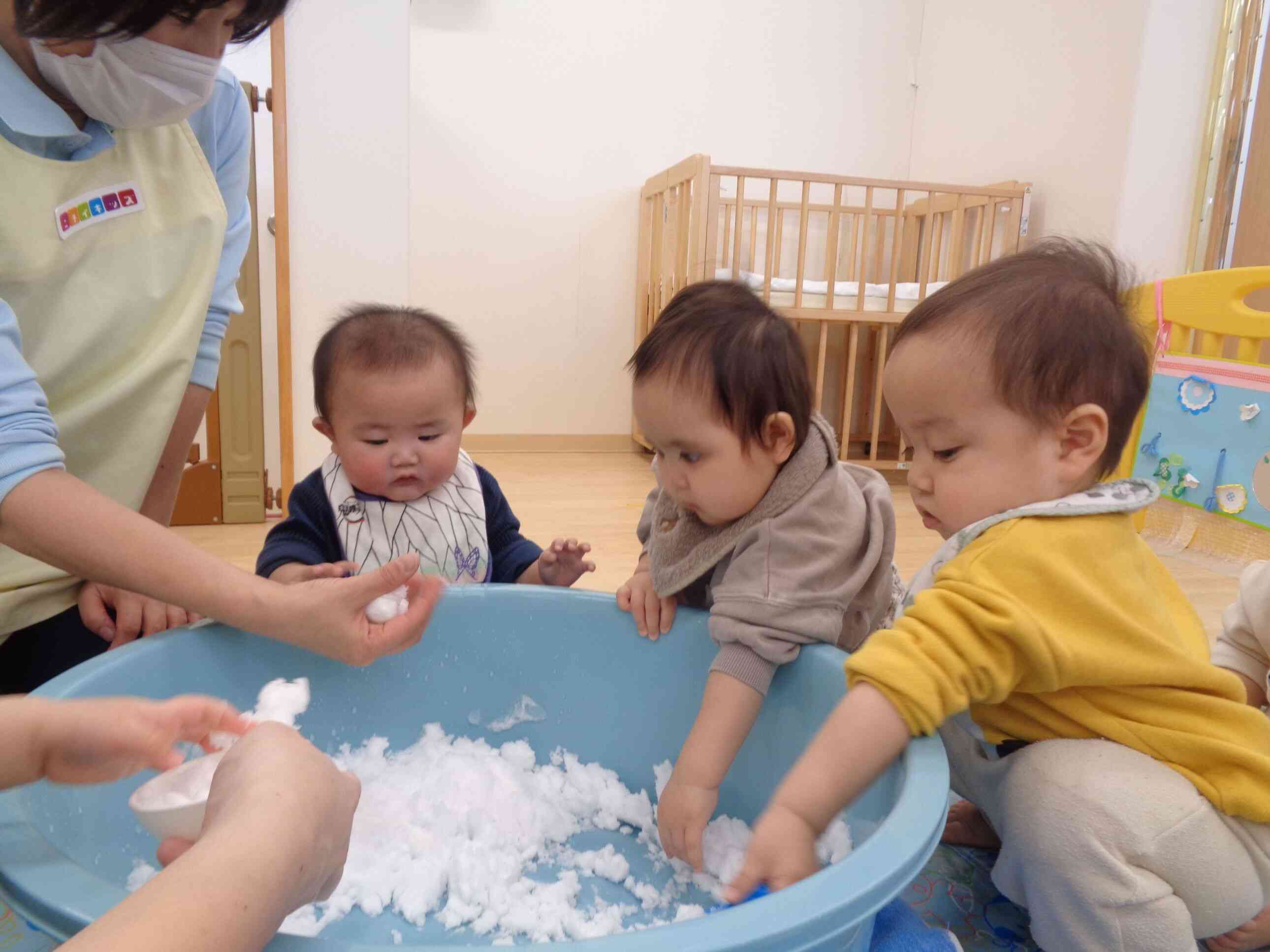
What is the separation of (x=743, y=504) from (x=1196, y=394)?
1484 millimetres

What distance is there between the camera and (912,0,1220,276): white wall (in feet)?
7.34

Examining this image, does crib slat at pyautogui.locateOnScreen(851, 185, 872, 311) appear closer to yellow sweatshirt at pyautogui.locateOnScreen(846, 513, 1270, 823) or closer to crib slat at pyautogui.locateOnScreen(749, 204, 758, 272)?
crib slat at pyautogui.locateOnScreen(749, 204, 758, 272)

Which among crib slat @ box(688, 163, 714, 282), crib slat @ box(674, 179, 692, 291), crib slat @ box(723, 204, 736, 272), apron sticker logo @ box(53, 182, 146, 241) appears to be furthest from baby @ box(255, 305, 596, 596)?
crib slat @ box(723, 204, 736, 272)

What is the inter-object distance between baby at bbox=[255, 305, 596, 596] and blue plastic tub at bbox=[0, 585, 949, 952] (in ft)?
0.39

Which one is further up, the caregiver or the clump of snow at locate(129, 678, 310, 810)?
the caregiver

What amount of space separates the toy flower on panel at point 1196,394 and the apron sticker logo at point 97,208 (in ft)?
Answer: 6.10

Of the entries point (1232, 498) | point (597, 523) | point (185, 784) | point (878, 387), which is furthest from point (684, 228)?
point (185, 784)

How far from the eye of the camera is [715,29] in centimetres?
308

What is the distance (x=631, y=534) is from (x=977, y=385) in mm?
1406

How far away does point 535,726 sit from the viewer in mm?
911

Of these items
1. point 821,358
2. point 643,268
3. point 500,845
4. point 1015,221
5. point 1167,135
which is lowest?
point 500,845

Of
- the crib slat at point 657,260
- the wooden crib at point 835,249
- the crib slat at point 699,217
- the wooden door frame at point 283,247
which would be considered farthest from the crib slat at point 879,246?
the wooden door frame at point 283,247

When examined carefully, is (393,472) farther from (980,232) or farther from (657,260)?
(980,232)

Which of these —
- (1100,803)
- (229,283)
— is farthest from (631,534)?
(1100,803)
